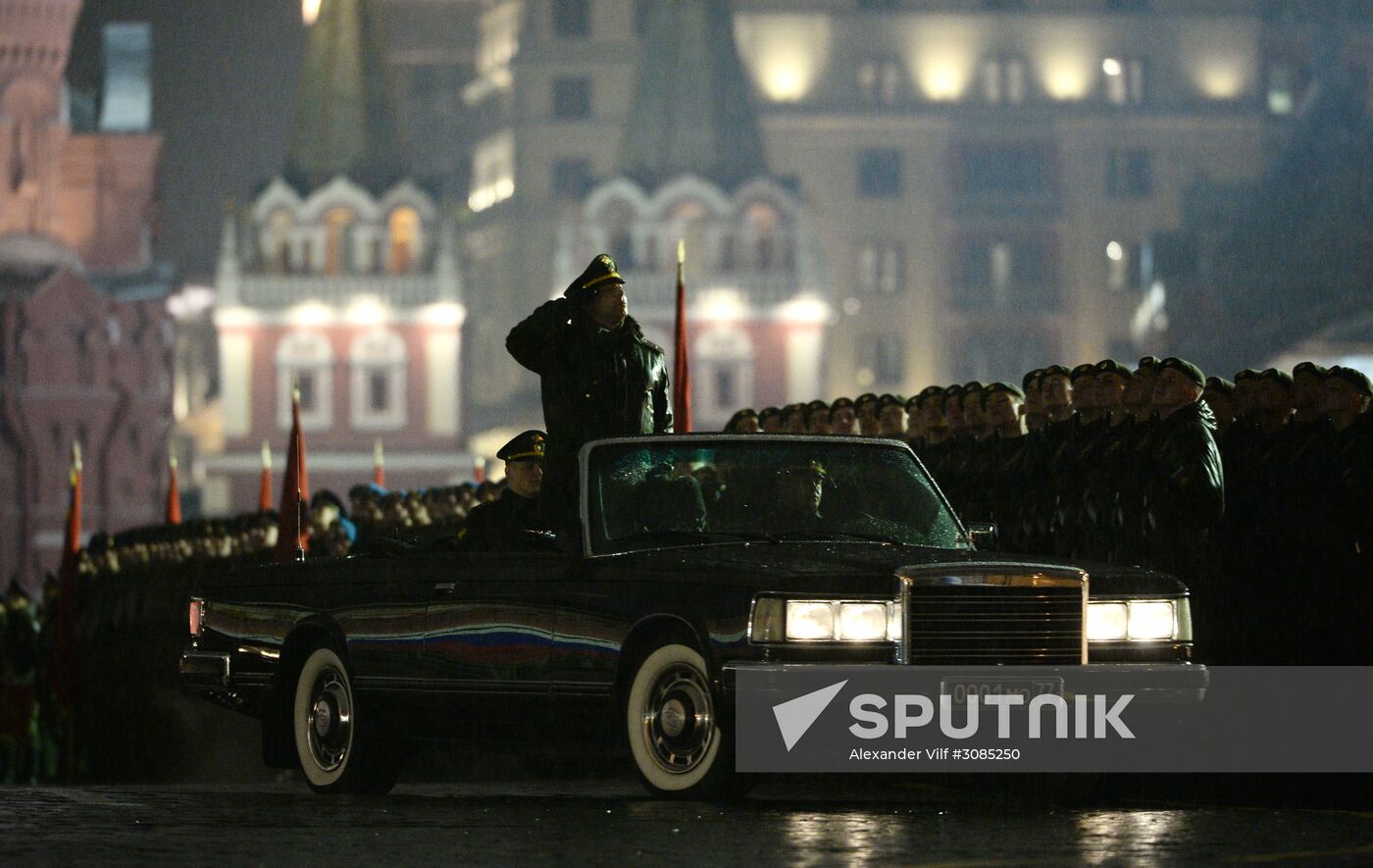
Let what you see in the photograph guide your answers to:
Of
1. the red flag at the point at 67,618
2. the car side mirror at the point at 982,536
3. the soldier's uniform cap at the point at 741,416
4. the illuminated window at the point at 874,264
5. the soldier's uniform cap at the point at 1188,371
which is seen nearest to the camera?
the car side mirror at the point at 982,536

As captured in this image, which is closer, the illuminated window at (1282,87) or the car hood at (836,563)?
the car hood at (836,563)

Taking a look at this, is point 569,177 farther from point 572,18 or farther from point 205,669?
point 205,669

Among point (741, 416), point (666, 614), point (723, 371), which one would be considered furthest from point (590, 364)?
point (723, 371)

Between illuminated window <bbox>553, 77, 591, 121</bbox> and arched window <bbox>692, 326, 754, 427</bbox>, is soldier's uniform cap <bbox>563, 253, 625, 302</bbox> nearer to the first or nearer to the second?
arched window <bbox>692, 326, 754, 427</bbox>

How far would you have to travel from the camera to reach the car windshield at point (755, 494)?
1147 centimetres

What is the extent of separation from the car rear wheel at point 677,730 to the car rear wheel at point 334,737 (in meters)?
1.84

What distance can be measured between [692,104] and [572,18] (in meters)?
17.0

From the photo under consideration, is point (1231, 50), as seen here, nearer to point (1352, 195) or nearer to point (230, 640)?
point (1352, 195)

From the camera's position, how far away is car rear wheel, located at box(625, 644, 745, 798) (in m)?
10.6

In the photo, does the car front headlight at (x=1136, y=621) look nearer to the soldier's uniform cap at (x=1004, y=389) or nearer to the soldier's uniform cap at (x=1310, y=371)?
the soldier's uniform cap at (x=1310, y=371)

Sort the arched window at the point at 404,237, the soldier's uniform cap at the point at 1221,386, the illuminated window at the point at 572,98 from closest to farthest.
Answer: the soldier's uniform cap at the point at 1221,386, the arched window at the point at 404,237, the illuminated window at the point at 572,98

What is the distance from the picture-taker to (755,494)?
11.6m

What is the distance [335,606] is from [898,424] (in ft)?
17.3

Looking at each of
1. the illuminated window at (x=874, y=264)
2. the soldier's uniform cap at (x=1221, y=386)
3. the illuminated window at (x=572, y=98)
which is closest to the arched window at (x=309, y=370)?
the illuminated window at (x=572, y=98)
